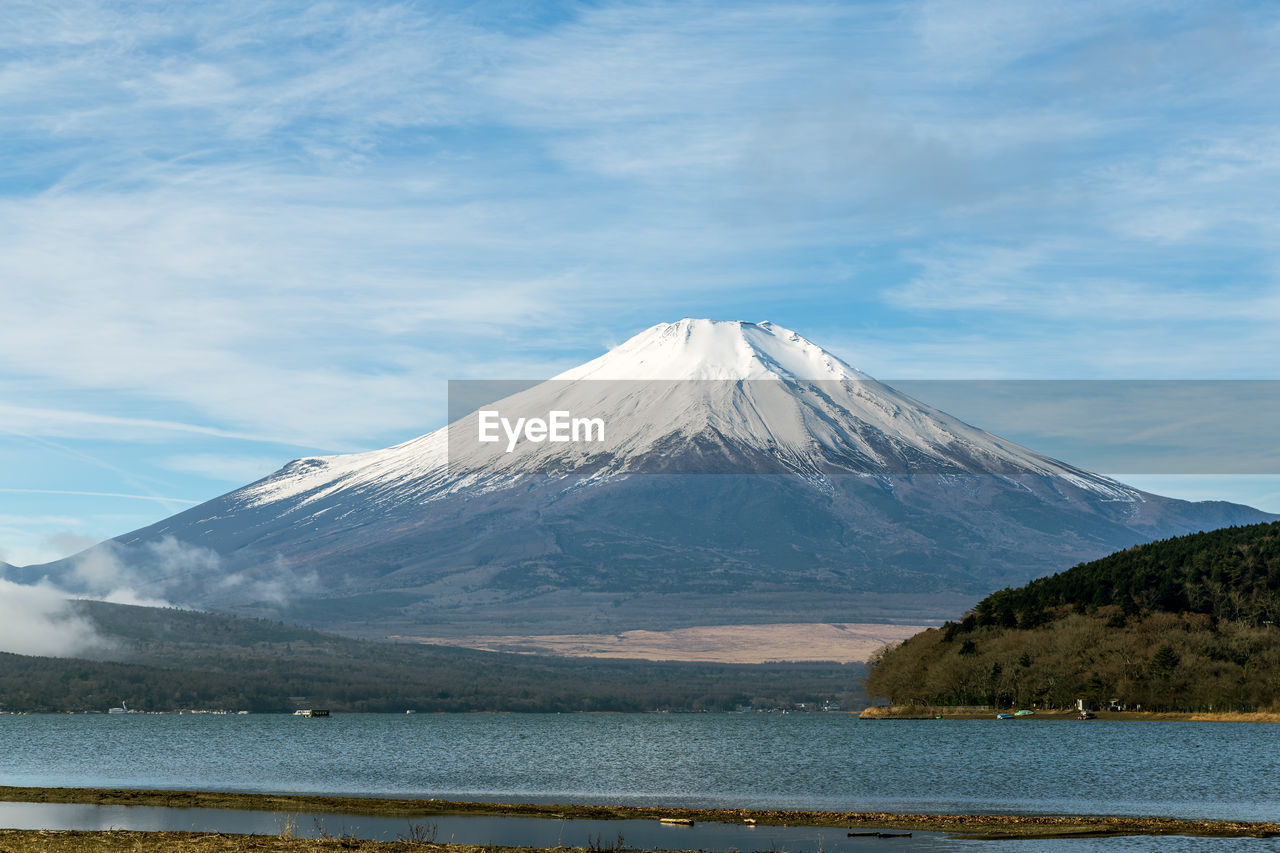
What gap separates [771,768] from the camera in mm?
87000

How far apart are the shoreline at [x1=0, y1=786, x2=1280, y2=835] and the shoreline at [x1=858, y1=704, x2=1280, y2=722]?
104402 millimetres

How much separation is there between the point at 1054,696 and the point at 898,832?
126 meters

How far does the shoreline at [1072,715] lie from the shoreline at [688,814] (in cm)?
10440

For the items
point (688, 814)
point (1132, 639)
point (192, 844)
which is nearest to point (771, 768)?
point (688, 814)

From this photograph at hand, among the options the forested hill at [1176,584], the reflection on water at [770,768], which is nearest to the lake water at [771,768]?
the reflection on water at [770,768]

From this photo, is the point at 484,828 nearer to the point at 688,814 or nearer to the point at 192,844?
the point at 688,814

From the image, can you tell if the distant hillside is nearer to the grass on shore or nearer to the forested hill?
the forested hill

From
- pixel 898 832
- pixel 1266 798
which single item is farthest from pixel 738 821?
pixel 1266 798

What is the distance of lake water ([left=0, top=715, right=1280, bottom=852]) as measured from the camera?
63.9 metres

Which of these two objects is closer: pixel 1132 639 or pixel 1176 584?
pixel 1132 639

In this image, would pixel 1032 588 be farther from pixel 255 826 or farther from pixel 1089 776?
pixel 255 826

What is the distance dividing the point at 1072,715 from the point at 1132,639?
41.0ft

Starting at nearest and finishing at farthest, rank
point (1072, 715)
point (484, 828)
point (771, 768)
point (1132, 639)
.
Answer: point (484, 828)
point (771, 768)
point (1072, 715)
point (1132, 639)

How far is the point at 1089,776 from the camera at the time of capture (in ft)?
252
